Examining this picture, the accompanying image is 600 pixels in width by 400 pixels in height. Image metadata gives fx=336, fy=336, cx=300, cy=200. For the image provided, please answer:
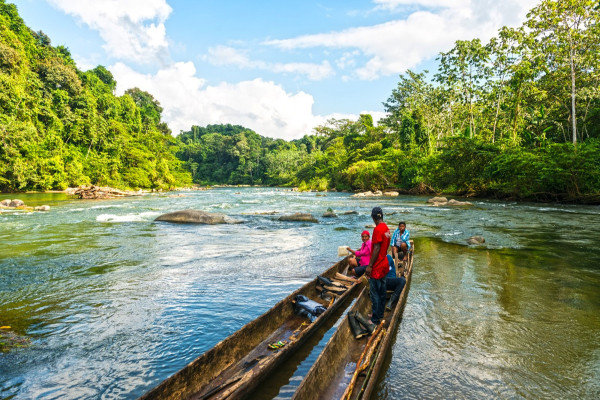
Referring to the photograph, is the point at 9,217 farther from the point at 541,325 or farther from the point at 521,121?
the point at 521,121

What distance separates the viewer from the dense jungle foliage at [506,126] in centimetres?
2442

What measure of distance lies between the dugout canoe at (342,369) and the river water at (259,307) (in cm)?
37

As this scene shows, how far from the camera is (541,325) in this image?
5719mm

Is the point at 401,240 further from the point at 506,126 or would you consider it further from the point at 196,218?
the point at 506,126

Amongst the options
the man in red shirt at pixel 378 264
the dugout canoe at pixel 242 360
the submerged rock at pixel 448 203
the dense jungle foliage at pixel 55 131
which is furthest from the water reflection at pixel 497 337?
the dense jungle foliage at pixel 55 131

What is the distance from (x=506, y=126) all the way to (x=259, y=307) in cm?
4275

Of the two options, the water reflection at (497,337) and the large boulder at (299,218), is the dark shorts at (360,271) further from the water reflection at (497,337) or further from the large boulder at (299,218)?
the large boulder at (299,218)

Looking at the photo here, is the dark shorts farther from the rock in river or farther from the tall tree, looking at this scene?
the tall tree

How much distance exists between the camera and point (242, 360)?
4328mm

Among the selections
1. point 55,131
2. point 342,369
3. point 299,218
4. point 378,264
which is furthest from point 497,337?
point 55,131

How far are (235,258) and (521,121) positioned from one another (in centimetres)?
3853

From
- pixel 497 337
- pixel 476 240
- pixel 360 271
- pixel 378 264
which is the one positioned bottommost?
pixel 497 337

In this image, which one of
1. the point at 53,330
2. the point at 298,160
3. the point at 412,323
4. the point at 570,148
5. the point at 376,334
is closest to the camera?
the point at 376,334

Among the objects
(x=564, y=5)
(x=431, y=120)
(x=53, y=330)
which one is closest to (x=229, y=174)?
(x=431, y=120)
